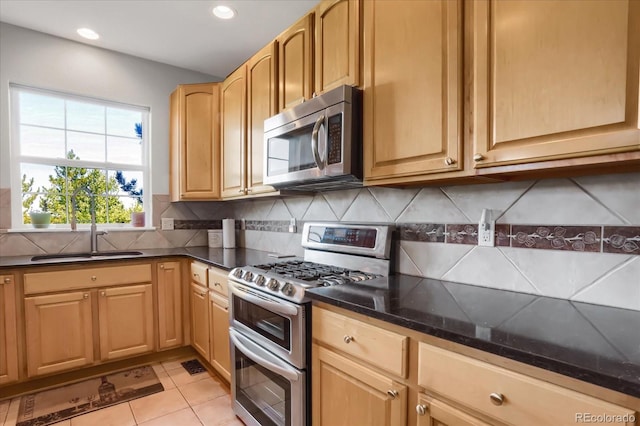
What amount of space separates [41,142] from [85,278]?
4.17 feet

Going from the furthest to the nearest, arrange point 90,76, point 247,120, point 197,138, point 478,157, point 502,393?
point 197,138, point 90,76, point 247,120, point 478,157, point 502,393

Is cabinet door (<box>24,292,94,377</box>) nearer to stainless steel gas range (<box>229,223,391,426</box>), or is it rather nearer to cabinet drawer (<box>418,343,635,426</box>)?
stainless steel gas range (<box>229,223,391,426</box>)

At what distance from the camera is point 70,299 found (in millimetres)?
2314

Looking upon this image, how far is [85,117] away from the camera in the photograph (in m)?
2.91

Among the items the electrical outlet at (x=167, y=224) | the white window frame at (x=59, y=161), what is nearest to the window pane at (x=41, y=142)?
the white window frame at (x=59, y=161)

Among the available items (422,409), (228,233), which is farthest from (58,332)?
(422,409)

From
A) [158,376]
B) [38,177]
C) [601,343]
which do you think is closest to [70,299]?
[158,376]

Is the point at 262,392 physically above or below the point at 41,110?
below

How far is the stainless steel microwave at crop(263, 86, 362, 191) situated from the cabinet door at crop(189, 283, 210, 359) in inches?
42.8

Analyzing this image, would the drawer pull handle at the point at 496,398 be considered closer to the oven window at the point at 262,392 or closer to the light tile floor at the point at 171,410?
the oven window at the point at 262,392

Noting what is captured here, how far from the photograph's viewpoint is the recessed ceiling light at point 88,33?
8.45 feet

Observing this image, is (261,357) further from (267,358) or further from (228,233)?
(228,233)

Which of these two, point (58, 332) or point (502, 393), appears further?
point (58, 332)

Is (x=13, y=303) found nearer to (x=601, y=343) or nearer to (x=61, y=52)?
(x=61, y=52)
